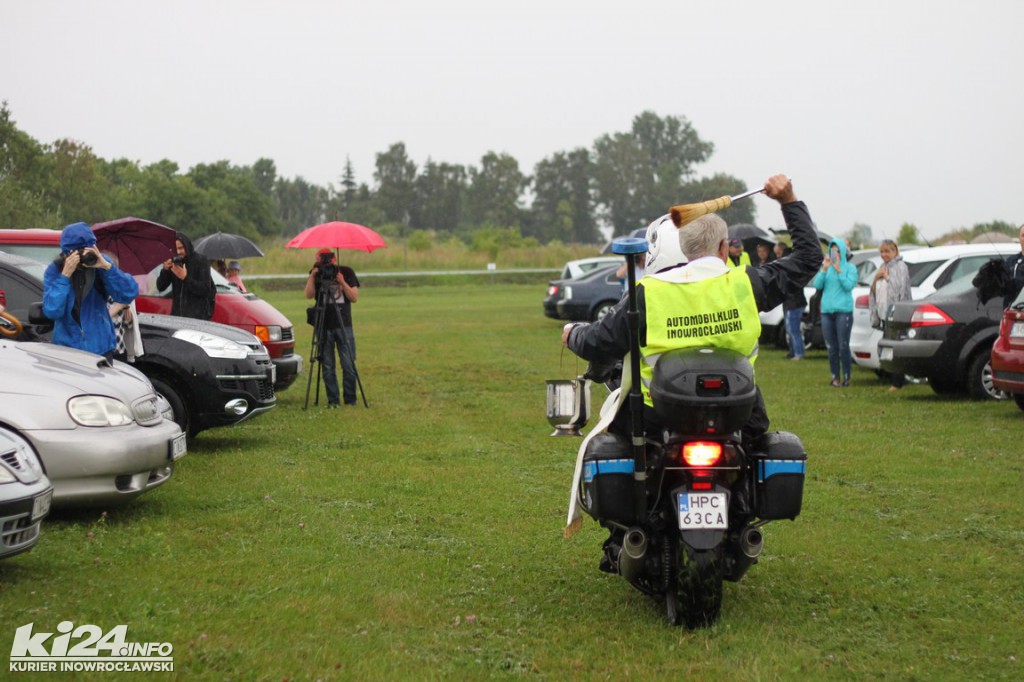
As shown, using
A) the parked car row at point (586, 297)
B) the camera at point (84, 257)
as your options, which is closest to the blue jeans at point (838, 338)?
the camera at point (84, 257)

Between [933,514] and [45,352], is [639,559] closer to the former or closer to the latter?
[933,514]

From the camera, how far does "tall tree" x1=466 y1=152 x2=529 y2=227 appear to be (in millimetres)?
146875

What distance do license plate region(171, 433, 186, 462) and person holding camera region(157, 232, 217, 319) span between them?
593 centimetres

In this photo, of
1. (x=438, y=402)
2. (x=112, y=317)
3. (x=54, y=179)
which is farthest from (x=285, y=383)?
(x=54, y=179)

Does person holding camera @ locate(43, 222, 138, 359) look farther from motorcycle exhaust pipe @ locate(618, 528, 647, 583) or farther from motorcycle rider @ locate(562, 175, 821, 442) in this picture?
motorcycle exhaust pipe @ locate(618, 528, 647, 583)

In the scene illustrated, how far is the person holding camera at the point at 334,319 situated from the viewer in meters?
14.7

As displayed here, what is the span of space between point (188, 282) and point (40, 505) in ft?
27.4

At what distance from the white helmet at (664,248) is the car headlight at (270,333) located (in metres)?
9.16

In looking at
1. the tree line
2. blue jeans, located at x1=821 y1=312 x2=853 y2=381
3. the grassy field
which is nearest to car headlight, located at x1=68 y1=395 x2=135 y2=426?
the grassy field

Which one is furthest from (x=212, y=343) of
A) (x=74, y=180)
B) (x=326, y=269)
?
(x=74, y=180)

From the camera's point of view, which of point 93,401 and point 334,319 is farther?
point 334,319

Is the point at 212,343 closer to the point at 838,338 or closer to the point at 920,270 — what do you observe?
the point at 838,338

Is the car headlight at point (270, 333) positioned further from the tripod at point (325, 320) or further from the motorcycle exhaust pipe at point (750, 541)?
the motorcycle exhaust pipe at point (750, 541)

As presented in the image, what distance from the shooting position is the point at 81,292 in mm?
9547
